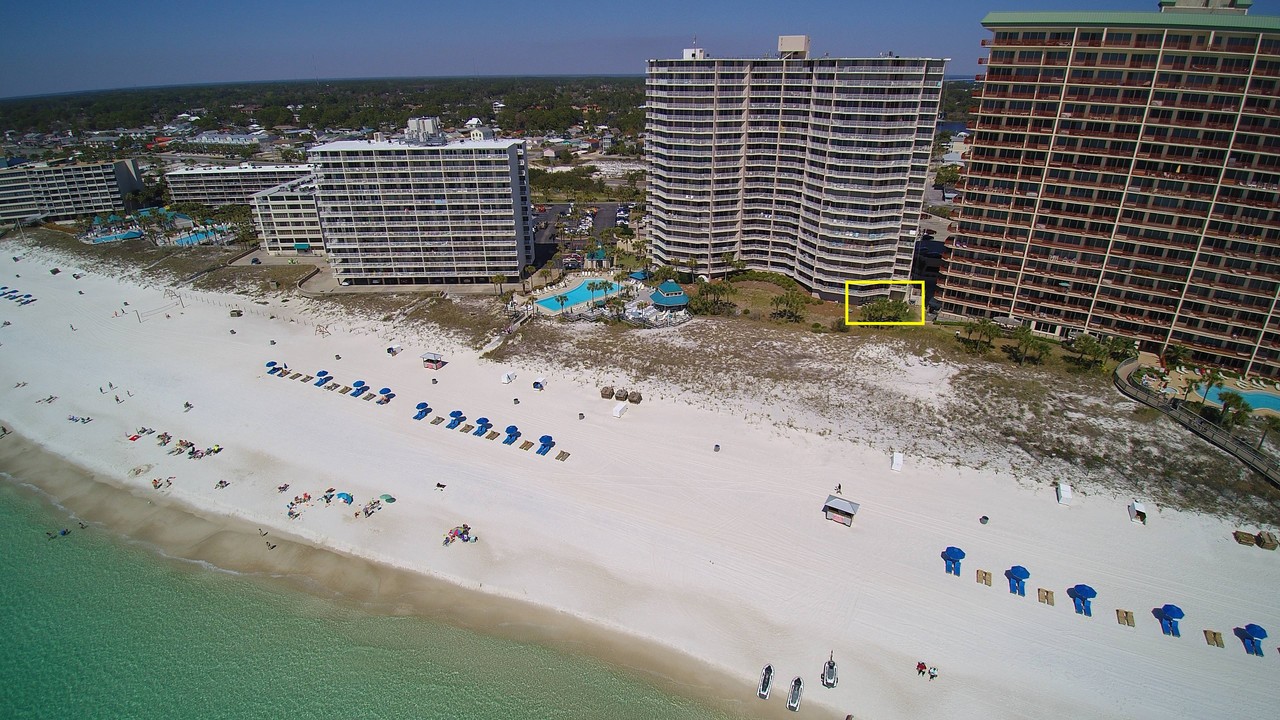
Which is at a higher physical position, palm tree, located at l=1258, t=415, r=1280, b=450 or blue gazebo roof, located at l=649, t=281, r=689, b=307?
blue gazebo roof, located at l=649, t=281, r=689, b=307

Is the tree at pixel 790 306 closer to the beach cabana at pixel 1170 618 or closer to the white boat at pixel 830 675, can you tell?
the beach cabana at pixel 1170 618

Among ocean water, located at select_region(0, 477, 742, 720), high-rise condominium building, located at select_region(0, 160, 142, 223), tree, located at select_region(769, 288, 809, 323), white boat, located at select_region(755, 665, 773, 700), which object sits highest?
high-rise condominium building, located at select_region(0, 160, 142, 223)

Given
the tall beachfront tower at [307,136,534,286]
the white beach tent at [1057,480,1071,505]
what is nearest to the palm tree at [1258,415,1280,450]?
the white beach tent at [1057,480,1071,505]

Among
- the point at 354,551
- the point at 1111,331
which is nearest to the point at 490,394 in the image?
the point at 354,551

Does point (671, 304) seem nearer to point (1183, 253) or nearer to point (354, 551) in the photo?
point (354, 551)

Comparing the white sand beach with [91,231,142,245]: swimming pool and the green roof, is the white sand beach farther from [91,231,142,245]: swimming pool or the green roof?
[91,231,142,245]: swimming pool

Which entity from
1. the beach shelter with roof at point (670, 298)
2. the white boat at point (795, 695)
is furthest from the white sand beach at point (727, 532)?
the beach shelter with roof at point (670, 298)
